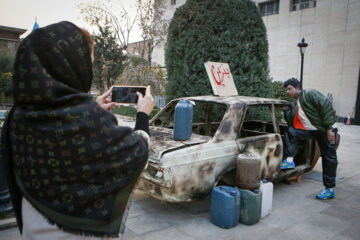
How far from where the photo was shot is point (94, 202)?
4.31 ft

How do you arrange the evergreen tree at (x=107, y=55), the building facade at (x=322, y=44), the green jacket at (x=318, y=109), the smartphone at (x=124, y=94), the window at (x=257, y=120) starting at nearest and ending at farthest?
the smartphone at (x=124, y=94)
the green jacket at (x=318, y=109)
the window at (x=257, y=120)
the building facade at (x=322, y=44)
the evergreen tree at (x=107, y=55)

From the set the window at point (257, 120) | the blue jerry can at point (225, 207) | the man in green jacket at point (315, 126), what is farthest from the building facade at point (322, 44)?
the blue jerry can at point (225, 207)

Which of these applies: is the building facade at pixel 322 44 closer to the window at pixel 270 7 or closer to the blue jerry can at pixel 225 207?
the window at pixel 270 7

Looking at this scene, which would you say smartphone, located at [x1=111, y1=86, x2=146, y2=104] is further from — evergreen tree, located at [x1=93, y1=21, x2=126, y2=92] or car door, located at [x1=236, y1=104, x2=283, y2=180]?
evergreen tree, located at [x1=93, y1=21, x2=126, y2=92]

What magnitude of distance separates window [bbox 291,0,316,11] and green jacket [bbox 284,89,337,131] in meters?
17.3

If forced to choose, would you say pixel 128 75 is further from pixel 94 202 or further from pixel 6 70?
pixel 6 70

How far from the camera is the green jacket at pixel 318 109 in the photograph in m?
4.36

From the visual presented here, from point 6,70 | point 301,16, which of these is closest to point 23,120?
point 301,16

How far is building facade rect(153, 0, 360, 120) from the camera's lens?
16812 millimetres

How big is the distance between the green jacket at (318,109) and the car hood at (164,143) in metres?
1.91

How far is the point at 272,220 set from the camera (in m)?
Result: 3.82

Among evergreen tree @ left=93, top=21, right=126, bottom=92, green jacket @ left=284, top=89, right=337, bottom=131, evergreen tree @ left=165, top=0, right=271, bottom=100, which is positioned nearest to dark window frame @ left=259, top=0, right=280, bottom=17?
evergreen tree @ left=93, top=21, right=126, bottom=92

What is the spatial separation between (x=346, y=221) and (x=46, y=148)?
13.4 ft

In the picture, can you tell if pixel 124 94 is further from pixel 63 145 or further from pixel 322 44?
pixel 322 44
